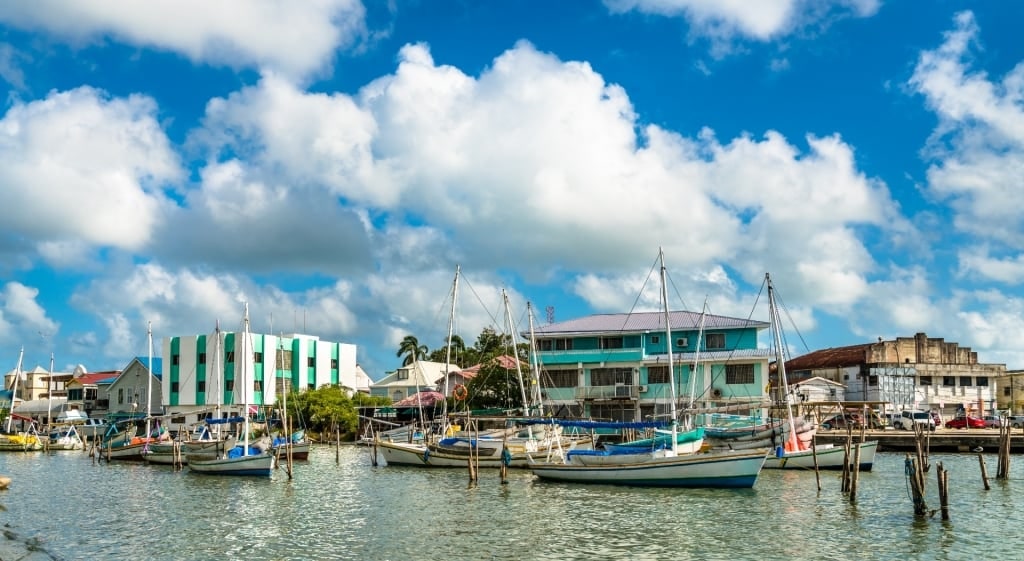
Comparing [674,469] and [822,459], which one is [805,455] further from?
[674,469]

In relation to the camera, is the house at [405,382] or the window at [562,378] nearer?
the window at [562,378]

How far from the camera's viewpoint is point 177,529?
115 ft

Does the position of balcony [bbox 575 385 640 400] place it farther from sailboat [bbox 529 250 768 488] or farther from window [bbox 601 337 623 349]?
sailboat [bbox 529 250 768 488]

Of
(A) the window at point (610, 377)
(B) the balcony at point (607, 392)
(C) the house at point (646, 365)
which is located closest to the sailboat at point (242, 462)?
(C) the house at point (646, 365)

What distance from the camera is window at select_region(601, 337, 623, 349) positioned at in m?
81.4

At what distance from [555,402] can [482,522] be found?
1787 inches

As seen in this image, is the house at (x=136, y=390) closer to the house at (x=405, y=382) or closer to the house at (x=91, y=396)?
the house at (x=91, y=396)

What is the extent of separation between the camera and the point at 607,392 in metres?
80.1

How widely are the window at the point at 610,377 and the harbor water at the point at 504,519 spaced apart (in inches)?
1073

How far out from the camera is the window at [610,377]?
80.1 metres

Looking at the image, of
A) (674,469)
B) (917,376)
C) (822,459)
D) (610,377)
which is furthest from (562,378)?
(917,376)

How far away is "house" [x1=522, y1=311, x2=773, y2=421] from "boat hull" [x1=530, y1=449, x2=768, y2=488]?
102ft

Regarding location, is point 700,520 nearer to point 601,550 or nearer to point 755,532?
point 755,532

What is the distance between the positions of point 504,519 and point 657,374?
4479 centimetres
